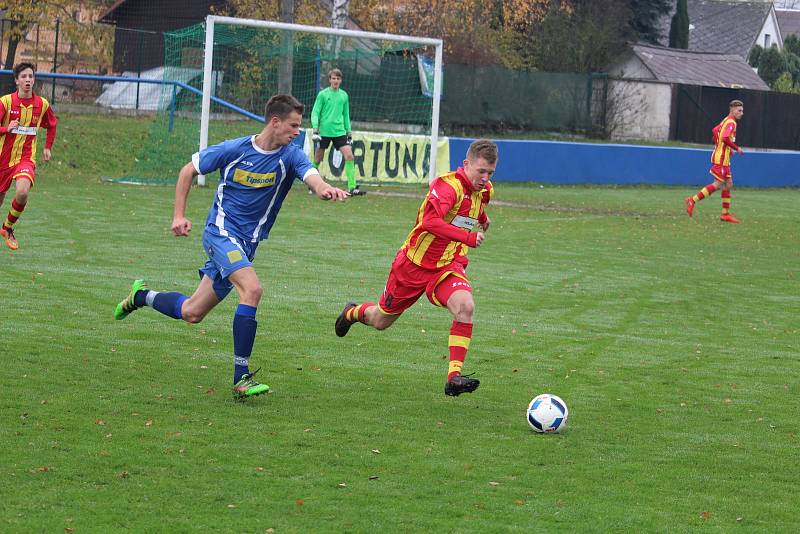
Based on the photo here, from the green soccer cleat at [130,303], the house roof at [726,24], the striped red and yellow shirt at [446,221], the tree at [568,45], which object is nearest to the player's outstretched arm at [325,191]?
the striped red and yellow shirt at [446,221]

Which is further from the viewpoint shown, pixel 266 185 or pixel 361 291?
pixel 361 291

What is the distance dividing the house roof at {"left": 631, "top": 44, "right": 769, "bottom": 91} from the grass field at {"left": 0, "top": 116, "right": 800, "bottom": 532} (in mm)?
33006

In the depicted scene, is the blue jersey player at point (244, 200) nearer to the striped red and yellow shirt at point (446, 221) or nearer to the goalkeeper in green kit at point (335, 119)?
the striped red and yellow shirt at point (446, 221)

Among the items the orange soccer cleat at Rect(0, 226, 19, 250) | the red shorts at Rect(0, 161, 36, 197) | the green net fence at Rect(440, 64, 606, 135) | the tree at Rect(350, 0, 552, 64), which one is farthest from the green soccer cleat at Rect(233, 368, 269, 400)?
the tree at Rect(350, 0, 552, 64)

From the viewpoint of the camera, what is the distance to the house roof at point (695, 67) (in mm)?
45875

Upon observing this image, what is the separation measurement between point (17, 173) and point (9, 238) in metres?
0.83

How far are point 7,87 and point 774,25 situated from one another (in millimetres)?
59400

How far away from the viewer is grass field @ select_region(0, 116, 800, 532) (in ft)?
16.3

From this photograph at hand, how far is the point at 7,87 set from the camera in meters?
26.8

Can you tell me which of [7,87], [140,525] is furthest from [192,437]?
[7,87]

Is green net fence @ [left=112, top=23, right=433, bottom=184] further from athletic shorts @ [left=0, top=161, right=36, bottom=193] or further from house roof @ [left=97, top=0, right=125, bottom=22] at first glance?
house roof @ [left=97, top=0, right=125, bottom=22]

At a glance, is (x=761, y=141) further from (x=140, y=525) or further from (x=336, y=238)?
(x=140, y=525)

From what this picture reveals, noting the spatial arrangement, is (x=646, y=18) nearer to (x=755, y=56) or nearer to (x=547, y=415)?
(x=755, y=56)

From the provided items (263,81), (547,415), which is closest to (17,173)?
(547,415)
